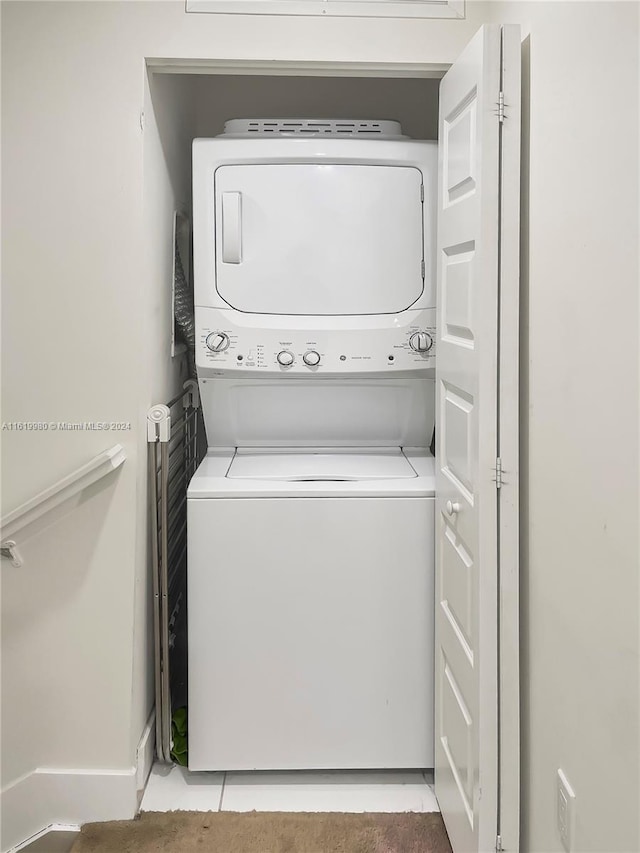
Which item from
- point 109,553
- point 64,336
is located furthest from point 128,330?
point 109,553

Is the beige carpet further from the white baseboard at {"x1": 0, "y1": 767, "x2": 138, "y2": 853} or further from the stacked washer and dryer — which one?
the stacked washer and dryer

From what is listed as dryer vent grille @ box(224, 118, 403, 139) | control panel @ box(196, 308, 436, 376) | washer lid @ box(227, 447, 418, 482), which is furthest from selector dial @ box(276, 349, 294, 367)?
dryer vent grille @ box(224, 118, 403, 139)

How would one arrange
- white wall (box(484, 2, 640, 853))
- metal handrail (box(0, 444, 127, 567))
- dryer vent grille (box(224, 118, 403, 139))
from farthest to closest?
dryer vent grille (box(224, 118, 403, 139)) < metal handrail (box(0, 444, 127, 567)) < white wall (box(484, 2, 640, 853))

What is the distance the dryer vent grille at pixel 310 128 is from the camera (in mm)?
2410

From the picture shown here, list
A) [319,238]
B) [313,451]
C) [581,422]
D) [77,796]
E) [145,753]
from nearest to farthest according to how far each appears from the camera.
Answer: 1. [581,422]
2. [77,796]
3. [145,753]
4. [319,238]
5. [313,451]

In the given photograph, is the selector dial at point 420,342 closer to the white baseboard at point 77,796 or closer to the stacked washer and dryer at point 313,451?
the stacked washer and dryer at point 313,451

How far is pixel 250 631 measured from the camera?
2.21m

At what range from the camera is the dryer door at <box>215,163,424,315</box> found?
7.79 feet

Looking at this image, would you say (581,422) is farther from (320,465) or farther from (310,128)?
(310,128)

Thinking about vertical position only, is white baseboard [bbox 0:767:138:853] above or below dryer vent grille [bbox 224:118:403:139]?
below

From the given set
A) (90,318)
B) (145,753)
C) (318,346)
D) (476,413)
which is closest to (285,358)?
(318,346)

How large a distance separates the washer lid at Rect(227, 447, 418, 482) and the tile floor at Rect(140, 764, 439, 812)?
0.87 meters

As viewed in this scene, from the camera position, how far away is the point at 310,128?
7.98 ft

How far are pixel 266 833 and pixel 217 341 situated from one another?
137 centimetres
